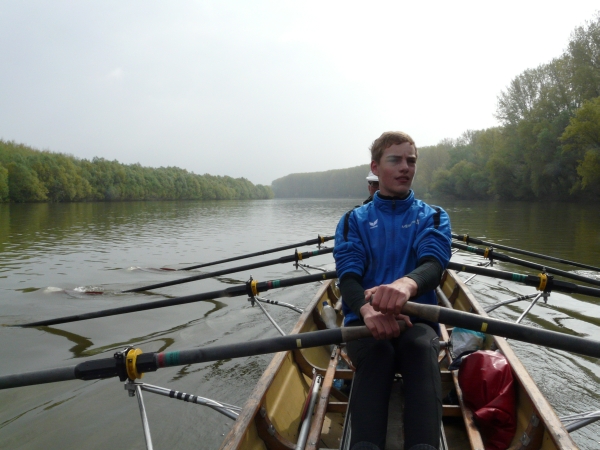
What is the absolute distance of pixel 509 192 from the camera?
52.2 metres

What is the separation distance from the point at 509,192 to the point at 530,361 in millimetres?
→ 52513

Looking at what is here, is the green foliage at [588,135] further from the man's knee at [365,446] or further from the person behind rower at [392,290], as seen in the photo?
the man's knee at [365,446]

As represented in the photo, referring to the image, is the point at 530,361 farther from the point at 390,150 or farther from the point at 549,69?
the point at 549,69

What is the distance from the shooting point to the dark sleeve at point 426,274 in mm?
2541

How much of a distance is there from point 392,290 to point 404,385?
22.6 inches

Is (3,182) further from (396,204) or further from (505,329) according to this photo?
Result: (505,329)

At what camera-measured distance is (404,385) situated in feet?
7.84

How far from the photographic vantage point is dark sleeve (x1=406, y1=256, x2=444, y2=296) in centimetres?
254

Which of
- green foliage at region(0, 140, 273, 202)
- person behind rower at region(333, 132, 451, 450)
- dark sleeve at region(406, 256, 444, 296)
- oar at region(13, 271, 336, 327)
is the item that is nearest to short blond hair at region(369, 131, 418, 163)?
person behind rower at region(333, 132, 451, 450)

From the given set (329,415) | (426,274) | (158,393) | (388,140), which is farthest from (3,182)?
(426,274)

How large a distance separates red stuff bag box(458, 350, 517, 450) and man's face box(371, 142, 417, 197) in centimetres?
152

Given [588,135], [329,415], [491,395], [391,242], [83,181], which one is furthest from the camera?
[83,181]

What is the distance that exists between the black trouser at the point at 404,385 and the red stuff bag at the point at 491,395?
92 cm

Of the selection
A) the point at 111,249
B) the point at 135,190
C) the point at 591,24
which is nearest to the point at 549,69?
the point at 591,24
